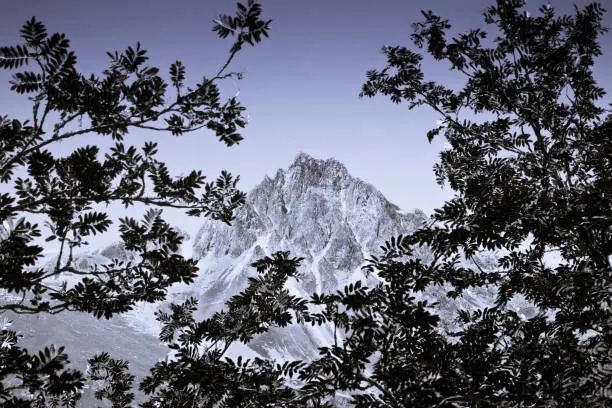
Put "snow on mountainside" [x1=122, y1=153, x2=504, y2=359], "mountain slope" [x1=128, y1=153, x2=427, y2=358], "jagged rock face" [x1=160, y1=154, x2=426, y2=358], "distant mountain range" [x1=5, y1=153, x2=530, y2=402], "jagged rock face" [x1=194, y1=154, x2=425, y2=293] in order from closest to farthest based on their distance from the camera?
"distant mountain range" [x1=5, y1=153, x2=530, y2=402] → "snow on mountainside" [x1=122, y1=153, x2=504, y2=359] → "mountain slope" [x1=128, y1=153, x2=427, y2=358] → "jagged rock face" [x1=160, y1=154, x2=426, y2=358] → "jagged rock face" [x1=194, y1=154, x2=425, y2=293]

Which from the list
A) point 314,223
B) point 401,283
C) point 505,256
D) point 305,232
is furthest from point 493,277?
point 314,223

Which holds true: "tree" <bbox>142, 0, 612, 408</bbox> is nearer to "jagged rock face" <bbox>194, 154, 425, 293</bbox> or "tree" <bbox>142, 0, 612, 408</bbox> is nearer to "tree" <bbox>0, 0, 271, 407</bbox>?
"tree" <bbox>0, 0, 271, 407</bbox>

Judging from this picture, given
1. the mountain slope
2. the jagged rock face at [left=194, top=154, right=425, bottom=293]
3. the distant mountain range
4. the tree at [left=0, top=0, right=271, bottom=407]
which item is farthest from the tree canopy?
the jagged rock face at [left=194, top=154, right=425, bottom=293]

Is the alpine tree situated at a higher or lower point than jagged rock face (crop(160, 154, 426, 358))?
lower

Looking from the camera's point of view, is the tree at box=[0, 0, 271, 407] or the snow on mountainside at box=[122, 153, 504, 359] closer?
the tree at box=[0, 0, 271, 407]

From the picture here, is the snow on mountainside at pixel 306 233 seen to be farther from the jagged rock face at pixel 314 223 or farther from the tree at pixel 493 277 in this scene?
the tree at pixel 493 277

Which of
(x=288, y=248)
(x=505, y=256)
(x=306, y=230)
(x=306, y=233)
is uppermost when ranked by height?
(x=306, y=230)

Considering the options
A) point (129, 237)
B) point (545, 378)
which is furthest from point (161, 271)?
point (545, 378)

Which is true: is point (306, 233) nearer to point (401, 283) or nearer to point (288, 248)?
point (288, 248)

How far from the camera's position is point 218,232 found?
161m

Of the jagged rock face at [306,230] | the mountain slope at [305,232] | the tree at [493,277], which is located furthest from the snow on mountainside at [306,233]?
the tree at [493,277]

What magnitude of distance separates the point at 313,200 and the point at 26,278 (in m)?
157

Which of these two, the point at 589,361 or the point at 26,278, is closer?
the point at 26,278

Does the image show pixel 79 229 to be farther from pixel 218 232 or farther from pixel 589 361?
pixel 218 232
